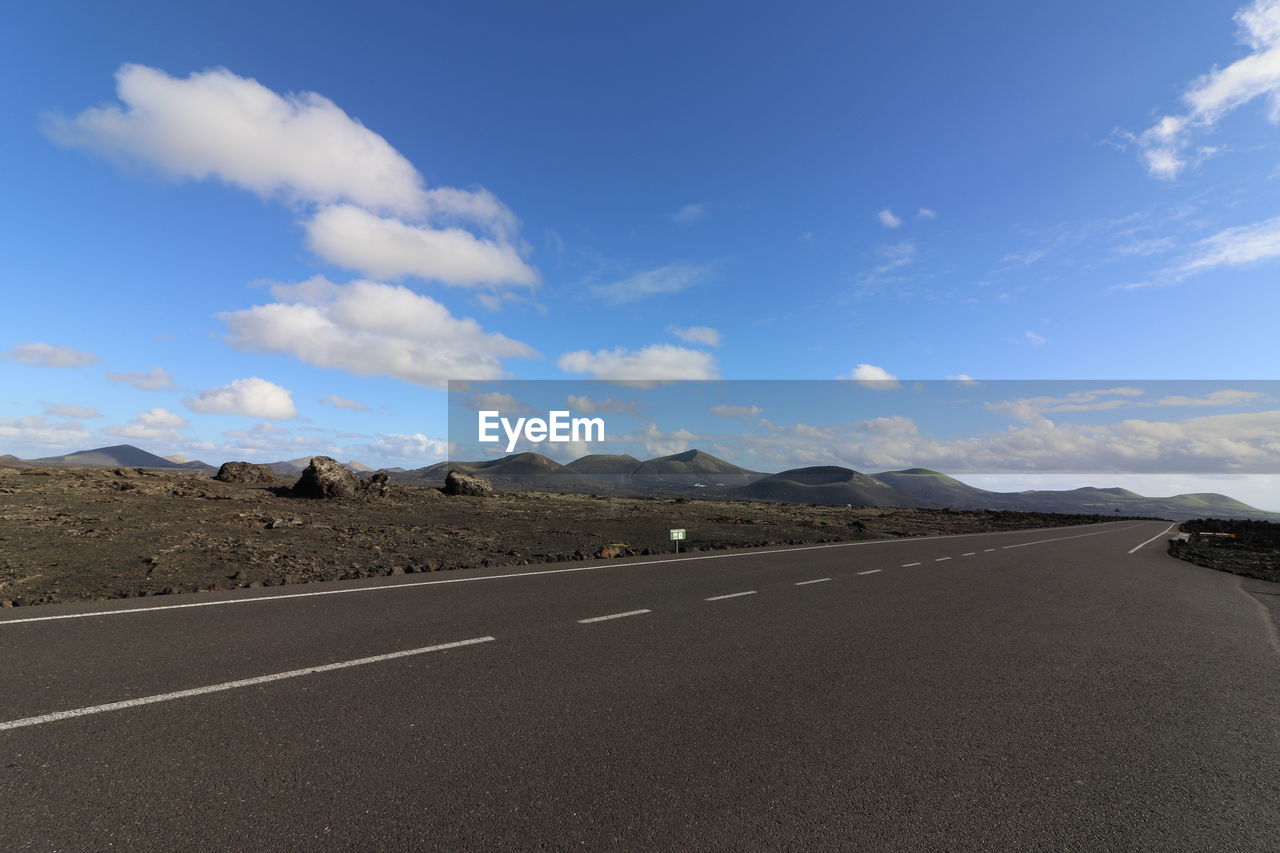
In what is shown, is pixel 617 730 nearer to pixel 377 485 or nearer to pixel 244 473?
pixel 377 485

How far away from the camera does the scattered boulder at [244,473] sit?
31.3m

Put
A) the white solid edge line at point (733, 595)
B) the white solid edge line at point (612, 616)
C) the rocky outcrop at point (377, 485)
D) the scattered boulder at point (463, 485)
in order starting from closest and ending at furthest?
the white solid edge line at point (612, 616)
the white solid edge line at point (733, 595)
the rocky outcrop at point (377, 485)
the scattered boulder at point (463, 485)

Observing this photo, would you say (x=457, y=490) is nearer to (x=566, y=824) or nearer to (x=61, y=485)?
(x=61, y=485)

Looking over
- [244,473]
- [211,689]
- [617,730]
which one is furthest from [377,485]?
[617,730]

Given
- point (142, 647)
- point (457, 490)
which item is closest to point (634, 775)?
point (142, 647)

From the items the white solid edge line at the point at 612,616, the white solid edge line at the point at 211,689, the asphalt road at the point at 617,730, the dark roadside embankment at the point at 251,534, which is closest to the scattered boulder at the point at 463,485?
the dark roadside embankment at the point at 251,534

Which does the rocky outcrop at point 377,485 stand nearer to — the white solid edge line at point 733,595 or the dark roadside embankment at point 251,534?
the dark roadside embankment at point 251,534

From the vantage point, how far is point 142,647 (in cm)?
659

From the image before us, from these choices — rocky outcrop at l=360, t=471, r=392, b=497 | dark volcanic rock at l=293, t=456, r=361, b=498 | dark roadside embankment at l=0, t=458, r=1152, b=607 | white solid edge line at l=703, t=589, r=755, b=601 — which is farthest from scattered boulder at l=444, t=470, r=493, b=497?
white solid edge line at l=703, t=589, r=755, b=601

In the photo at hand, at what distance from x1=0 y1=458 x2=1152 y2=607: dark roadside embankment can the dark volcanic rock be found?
10 centimetres

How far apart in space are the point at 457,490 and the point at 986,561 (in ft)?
97.3

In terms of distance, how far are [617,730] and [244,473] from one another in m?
34.1

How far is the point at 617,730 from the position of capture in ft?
15.5

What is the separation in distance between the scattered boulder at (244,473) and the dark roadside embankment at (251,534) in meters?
0.10
